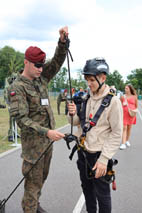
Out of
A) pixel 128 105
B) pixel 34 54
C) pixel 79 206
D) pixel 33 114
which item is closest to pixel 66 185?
pixel 79 206

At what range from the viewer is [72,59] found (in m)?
2.84

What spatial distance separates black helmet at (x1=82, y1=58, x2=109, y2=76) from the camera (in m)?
2.57

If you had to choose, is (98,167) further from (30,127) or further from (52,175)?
(52,175)

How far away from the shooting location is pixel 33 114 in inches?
119

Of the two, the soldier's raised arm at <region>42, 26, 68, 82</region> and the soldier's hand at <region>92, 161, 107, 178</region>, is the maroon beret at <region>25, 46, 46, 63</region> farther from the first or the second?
the soldier's hand at <region>92, 161, 107, 178</region>

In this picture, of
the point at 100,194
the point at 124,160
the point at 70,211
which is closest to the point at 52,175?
the point at 70,211

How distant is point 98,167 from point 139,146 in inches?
227

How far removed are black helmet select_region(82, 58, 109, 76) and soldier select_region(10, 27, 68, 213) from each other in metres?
0.52

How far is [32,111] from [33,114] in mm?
39

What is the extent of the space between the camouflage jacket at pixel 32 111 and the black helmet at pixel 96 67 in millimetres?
608

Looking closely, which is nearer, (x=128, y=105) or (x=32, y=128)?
(x=32, y=128)

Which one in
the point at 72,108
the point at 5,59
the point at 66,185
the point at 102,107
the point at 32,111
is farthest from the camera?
the point at 5,59

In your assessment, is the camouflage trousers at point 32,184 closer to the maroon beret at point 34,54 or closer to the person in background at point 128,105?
the maroon beret at point 34,54

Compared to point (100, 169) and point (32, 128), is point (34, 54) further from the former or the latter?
point (100, 169)
